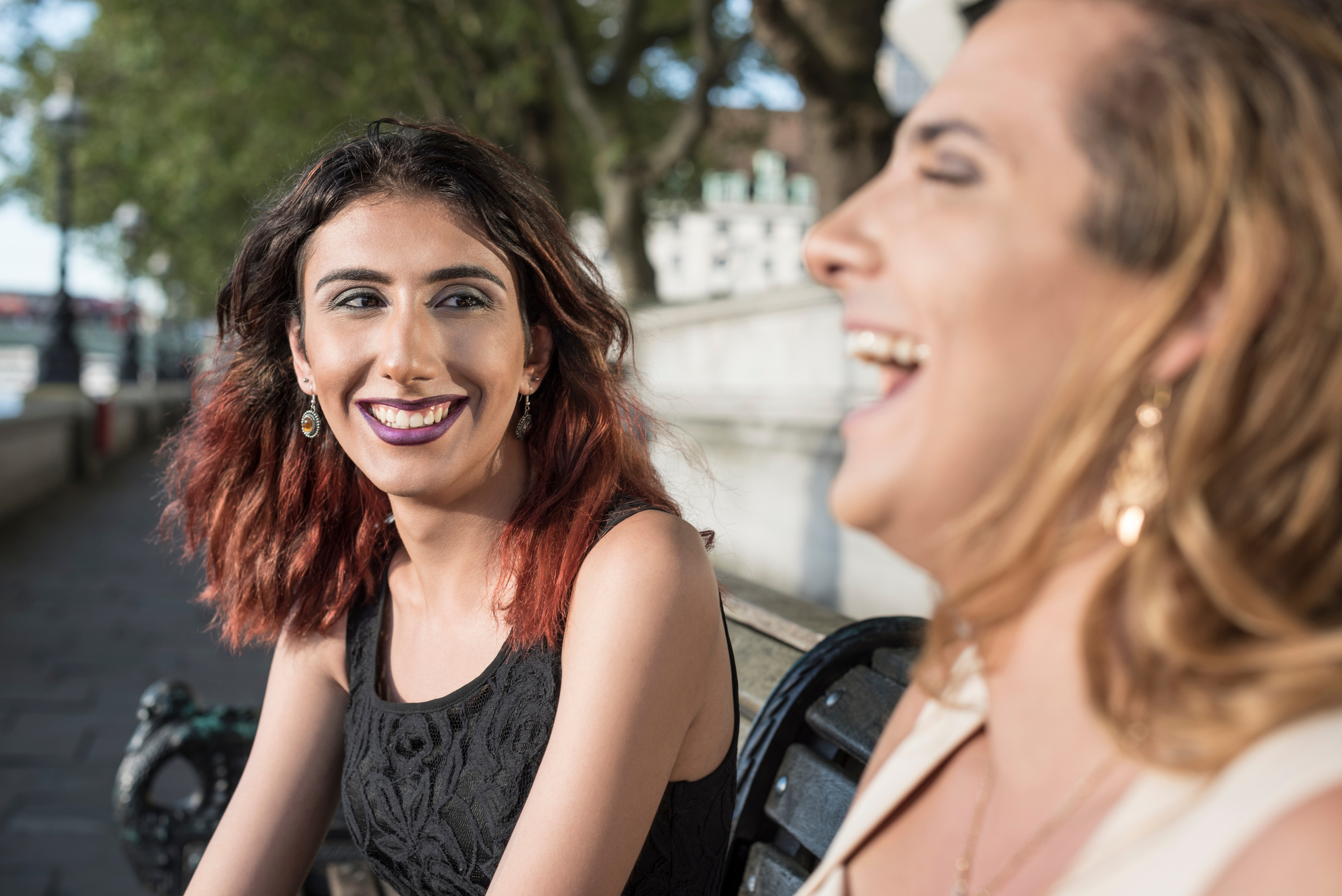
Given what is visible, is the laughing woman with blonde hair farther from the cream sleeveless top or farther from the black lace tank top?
the black lace tank top

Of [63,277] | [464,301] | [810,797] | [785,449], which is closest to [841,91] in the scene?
[785,449]

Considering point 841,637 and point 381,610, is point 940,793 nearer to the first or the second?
point 841,637

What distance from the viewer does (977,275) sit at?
0.93 metres

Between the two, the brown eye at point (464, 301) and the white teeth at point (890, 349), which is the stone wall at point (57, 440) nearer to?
the brown eye at point (464, 301)

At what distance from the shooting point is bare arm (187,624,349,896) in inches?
87.4

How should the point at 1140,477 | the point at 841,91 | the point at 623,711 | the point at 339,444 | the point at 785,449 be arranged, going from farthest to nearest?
the point at 841,91 → the point at 785,449 → the point at 339,444 → the point at 623,711 → the point at 1140,477

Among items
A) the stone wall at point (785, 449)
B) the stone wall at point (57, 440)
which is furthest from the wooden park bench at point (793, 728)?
the stone wall at point (57, 440)

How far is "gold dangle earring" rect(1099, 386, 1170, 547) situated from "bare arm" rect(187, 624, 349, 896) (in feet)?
A: 6.22

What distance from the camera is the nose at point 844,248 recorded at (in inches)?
40.6

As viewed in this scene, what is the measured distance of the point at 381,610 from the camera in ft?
7.84

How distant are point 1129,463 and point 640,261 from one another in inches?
535

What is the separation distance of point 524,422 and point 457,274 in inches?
14.1

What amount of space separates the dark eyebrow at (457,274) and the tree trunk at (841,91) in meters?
5.33

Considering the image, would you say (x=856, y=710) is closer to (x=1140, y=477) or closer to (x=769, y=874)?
(x=769, y=874)
